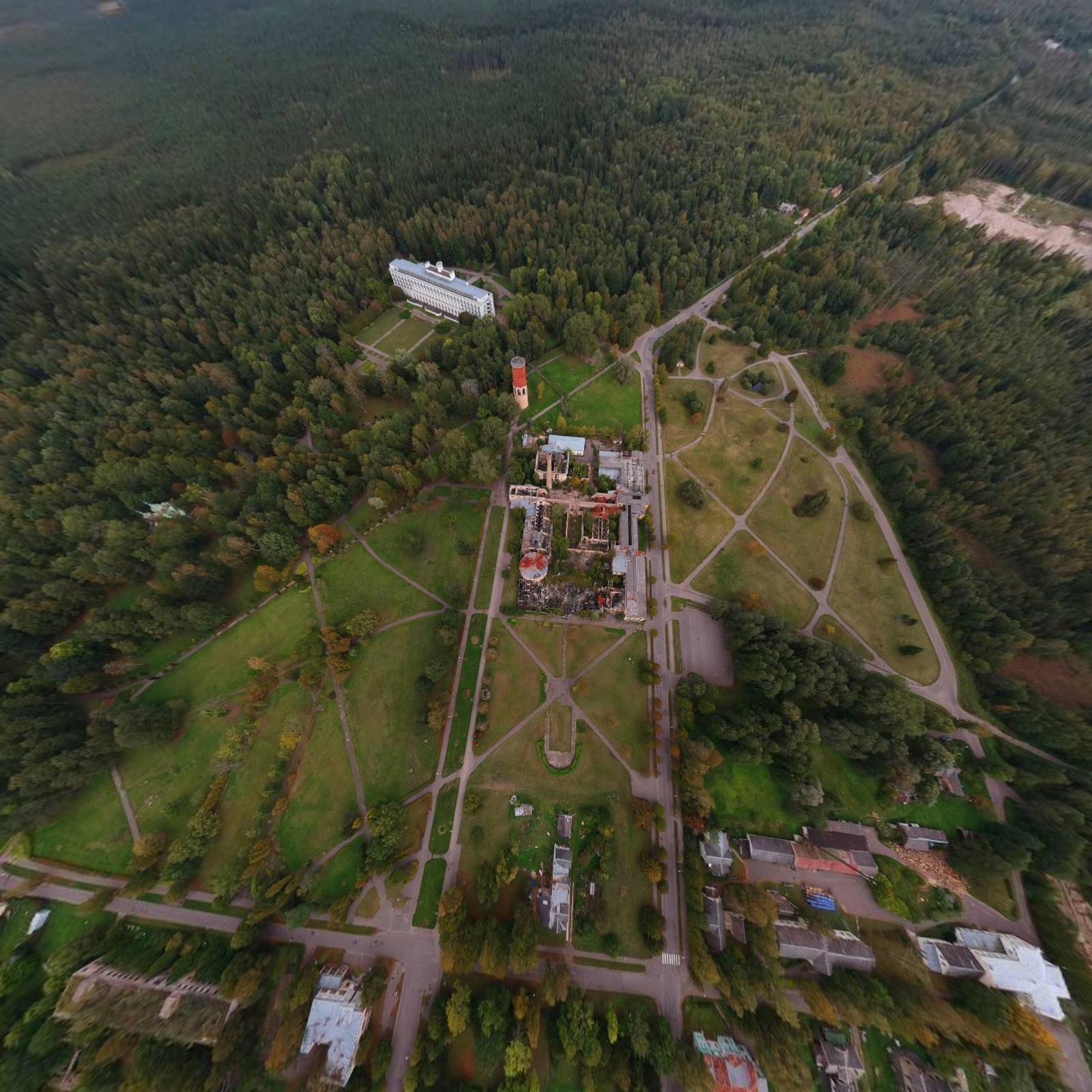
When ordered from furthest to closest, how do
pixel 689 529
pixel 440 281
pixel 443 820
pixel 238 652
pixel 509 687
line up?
pixel 440 281, pixel 689 529, pixel 238 652, pixel 509 687, pixel 443 820

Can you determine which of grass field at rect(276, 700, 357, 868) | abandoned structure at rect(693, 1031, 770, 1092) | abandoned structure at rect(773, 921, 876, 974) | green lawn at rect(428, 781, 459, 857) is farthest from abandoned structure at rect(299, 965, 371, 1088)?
abandoned structure at rect(773, 921, 876, 974)

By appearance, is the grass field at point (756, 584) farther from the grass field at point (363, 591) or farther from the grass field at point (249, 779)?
the grass field at point (249, 779)

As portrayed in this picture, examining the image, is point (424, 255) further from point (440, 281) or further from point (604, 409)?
point (604, 409)

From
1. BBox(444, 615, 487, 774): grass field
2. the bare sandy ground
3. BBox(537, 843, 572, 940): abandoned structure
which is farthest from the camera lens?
the bare sandy ground

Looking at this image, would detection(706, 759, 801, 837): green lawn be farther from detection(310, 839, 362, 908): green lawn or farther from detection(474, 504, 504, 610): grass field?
detection(310, 839, 362, 908): green lawn

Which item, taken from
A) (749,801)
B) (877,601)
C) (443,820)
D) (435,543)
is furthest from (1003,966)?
(435,543)

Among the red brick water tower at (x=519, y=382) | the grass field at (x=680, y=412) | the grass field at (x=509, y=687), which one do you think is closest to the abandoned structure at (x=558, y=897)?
the grass field at (x=509, y=687)

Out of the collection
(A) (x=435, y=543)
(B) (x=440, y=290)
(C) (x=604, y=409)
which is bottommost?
(A) (x=435, y=543)

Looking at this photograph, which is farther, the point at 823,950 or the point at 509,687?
the point at 509,687
